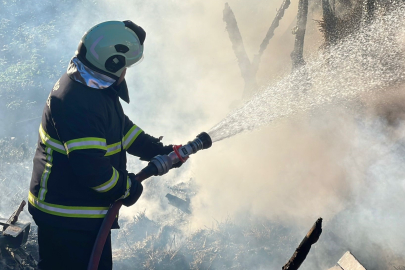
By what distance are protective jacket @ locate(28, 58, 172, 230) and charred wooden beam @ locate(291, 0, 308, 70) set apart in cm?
499

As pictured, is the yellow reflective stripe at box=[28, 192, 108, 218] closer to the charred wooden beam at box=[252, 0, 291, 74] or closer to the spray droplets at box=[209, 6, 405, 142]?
the spray droplets at box=[209, 6, 405, 142]

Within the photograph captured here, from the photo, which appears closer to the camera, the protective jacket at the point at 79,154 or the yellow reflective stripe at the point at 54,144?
the protective jacket at the point at 79,154

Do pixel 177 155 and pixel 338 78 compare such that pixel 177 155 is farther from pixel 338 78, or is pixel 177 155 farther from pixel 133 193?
pixel 338 78

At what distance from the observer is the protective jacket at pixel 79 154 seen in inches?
87.6

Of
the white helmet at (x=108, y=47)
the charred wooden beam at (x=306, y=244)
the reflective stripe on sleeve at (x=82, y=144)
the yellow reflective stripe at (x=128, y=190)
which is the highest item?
the white helmet at (x=108, y=47)

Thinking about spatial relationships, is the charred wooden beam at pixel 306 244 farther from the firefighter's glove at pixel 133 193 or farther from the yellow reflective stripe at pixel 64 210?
the yellow reflective stripe at pixel 64 210

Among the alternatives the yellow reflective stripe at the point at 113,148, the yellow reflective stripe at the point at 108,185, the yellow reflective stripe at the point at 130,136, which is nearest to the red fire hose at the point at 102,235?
the yellow reflective stripe at the point at 108,185

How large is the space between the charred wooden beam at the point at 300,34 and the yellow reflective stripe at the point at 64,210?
554cm

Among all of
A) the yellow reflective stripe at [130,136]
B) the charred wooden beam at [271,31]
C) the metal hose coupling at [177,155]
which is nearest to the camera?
the metal hose coupling at [177,155]

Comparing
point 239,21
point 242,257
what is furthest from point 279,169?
point 239,21

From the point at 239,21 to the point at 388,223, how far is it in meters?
6.35

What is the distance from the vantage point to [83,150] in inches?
86.7

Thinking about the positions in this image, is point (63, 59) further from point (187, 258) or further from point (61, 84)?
point (61, 84)

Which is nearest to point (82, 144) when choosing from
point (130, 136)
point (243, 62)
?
point (130, 136)
